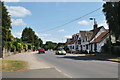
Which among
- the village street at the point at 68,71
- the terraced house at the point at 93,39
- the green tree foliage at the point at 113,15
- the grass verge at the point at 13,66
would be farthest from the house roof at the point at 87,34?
the grass verge at the point at 13,66

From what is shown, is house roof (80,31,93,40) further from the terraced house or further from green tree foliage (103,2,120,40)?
green tree foliage (103,2,120,40)

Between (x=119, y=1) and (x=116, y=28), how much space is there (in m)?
4.12

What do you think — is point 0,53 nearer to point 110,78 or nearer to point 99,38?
point 110,78

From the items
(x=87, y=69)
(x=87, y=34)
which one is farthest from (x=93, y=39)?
(x=87, y=69)

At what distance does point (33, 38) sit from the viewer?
102938 mm

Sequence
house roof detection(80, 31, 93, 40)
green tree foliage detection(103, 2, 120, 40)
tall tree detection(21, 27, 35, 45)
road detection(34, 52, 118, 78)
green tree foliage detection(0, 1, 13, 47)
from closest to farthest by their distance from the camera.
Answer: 1. road detection(34, 52, 118, 78)
2. green tree foliage detection(103, 2, 120, 40)
3. green tree foliage detection(0, 1, 13, 47)
4. house roof detection(80, 31, 93, 40)
5. tall tree detection(21, 27, 35, 45)

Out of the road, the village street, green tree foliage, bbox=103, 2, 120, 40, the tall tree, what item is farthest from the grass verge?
the tall tree

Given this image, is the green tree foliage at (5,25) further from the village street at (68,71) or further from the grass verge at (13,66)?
the village street at (68,71)

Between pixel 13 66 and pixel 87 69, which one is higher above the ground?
pixel 13 66

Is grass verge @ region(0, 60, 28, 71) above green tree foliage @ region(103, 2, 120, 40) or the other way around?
the other way around

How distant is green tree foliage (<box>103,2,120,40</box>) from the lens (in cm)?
2677

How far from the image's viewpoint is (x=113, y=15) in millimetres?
27578

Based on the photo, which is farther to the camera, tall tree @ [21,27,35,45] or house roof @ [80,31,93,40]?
tall tree @ [21,27,35,45]

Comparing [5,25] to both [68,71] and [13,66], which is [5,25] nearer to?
[13,66]
